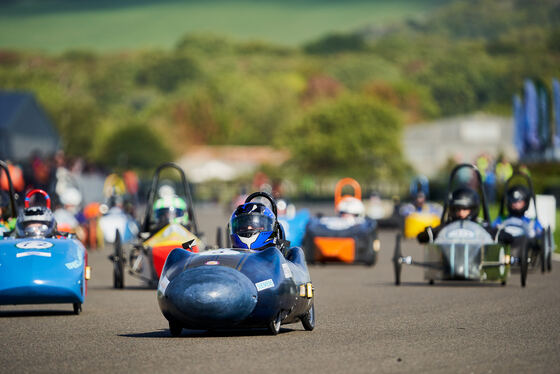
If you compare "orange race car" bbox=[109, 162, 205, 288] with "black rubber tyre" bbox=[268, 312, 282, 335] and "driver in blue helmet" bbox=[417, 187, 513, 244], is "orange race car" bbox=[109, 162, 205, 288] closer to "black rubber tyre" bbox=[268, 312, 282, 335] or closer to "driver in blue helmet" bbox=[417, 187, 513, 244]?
"driver in blue helmet" bbox=[417, 187, 513, 244]

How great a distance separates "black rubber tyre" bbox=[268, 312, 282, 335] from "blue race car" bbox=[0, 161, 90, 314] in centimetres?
309

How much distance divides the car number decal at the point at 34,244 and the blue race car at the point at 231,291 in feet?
8.88

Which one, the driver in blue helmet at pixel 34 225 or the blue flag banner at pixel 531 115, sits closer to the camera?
the driver in blue helmet at pixel 34 225

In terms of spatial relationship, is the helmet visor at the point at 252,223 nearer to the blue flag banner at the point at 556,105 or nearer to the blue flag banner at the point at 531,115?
the blue flag banner at the point at 556,105

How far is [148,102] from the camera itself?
200 metres

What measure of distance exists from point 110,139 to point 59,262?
130058mm

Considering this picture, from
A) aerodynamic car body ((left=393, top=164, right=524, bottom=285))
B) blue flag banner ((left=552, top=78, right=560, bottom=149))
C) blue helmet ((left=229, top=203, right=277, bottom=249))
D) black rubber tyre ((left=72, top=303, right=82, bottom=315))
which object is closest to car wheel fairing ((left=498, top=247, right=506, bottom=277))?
aerodynamic car body ((left=393, top=164, right=524, bottom=285))

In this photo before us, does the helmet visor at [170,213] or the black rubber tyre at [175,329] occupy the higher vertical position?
the helmet visor at [170,213]

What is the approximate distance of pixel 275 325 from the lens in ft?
37.1

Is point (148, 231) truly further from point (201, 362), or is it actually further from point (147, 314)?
point (201, 362)

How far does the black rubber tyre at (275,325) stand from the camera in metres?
11.2

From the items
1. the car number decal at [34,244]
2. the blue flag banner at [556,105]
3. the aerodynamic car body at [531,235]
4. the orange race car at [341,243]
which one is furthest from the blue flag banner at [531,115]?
the car number decal at [34,244]

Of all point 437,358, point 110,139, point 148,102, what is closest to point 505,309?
point 437,358

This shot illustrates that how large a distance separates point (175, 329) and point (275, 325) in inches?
35.3
